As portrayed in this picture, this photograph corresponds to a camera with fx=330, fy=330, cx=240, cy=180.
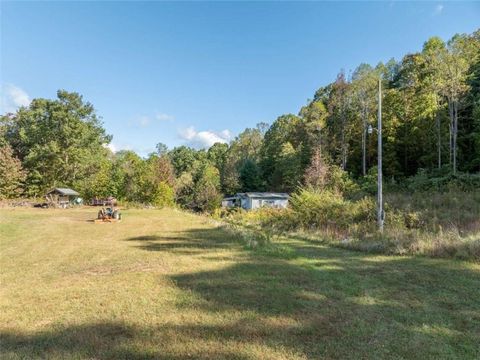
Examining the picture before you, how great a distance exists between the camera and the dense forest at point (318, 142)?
29.3 m

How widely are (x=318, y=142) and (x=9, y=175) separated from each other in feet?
124

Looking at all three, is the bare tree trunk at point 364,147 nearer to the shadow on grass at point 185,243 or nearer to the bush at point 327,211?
the bush at point 327,211

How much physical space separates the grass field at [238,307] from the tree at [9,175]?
38883 mm

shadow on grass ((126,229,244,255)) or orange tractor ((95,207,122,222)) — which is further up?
orange tractor ((95,207,122,222))

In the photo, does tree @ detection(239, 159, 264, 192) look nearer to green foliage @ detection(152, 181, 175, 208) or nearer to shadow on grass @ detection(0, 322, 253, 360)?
green foliage @ detection(152, 181, 175, 208)

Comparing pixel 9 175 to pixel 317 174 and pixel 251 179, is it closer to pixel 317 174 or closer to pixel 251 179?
pixel 251 179

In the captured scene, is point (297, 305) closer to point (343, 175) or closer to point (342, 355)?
point (342, 355)

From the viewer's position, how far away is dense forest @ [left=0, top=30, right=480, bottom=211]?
29297 mm

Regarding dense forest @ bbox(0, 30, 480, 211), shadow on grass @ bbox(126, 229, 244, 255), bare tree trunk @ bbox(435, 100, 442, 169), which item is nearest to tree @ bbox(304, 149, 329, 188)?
dense forest @ bbox(0, 30, 480, 211)

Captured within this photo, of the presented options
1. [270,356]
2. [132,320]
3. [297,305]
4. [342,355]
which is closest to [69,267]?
[132,320]

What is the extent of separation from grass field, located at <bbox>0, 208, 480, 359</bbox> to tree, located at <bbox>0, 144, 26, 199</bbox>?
3888cm

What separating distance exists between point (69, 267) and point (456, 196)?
2166 centimetres

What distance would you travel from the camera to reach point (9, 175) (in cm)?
4016

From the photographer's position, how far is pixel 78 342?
3594 mm
